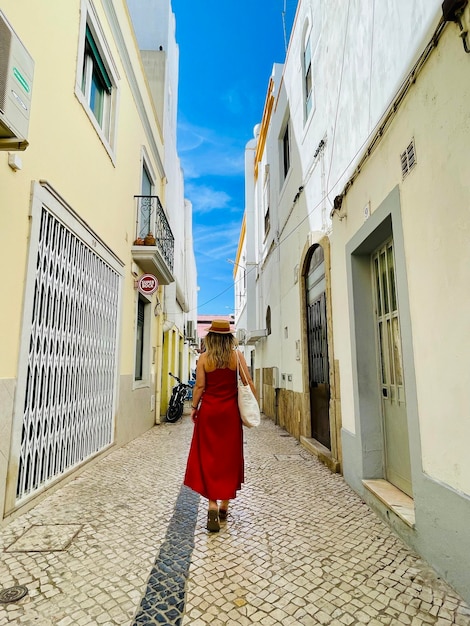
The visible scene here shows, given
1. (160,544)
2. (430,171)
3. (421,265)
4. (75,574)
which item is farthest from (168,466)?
(430,171)

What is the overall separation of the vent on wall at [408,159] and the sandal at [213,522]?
2.78 m

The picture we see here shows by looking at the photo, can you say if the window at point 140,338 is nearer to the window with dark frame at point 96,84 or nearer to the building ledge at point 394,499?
the window with dark frame at point 96,84

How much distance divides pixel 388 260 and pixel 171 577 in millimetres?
2909

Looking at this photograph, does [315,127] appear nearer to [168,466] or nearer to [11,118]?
[11,118]

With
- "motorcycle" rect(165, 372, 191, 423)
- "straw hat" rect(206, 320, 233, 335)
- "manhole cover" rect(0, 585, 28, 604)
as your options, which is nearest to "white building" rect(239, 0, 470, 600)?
"straw hat" rect(206, 320, 233, 335)

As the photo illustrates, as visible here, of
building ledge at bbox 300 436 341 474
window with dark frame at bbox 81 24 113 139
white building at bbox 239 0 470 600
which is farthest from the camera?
window with dark frame at bbox 81 24 113 139

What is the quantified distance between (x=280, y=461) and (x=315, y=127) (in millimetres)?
4857

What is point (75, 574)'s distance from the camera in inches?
81.5

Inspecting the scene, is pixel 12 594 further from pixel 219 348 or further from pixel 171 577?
pixel 219 348

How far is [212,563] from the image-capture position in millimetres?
2209

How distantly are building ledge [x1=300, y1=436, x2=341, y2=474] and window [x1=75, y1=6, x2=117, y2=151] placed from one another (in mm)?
5018

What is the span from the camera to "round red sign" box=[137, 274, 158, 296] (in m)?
6.95

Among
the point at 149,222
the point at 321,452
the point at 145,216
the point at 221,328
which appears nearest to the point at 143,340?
the point at 149,222

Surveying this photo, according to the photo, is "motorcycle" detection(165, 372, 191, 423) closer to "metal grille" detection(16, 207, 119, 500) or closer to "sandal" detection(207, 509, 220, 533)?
"metal grille" detection(16, 207, 119, 500)
